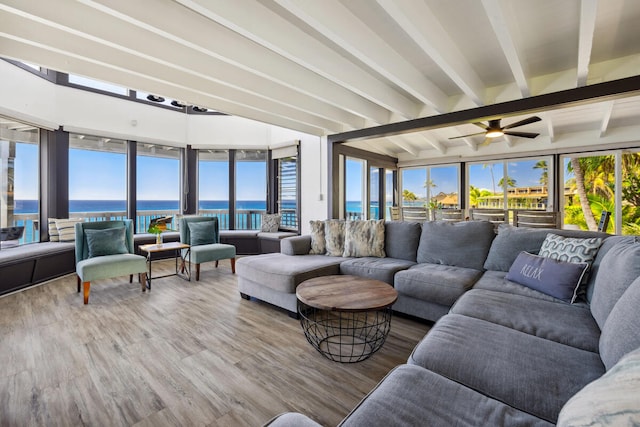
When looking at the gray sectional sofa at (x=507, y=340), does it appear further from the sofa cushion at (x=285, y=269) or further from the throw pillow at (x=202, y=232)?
the throw pillow at (x=202, y=232)

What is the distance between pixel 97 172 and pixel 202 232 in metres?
2.76

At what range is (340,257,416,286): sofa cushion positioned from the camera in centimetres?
292

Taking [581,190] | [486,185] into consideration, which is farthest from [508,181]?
[581,190]

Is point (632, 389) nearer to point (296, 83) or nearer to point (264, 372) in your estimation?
point (264, 372)

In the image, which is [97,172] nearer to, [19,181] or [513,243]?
[19,181]

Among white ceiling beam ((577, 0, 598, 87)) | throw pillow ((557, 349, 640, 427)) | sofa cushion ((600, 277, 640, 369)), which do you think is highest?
white ceiling beam ((577, 0, 598, 87))

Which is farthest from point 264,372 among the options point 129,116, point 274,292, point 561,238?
point 129,116

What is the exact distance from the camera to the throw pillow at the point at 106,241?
3.60 metres

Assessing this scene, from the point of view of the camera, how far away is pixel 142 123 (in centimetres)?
559

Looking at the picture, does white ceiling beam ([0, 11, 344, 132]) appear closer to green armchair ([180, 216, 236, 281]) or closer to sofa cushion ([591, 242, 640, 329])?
green armchair ([180, 216, 236, 281])

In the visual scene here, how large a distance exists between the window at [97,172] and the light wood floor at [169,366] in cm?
268

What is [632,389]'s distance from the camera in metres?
0.55

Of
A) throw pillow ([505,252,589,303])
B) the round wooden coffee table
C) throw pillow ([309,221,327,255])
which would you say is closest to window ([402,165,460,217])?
throw pillow ([309,221,327,255])

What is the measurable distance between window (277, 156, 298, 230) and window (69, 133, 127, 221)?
3015 mm
